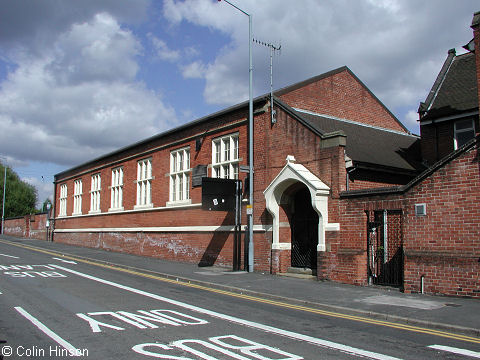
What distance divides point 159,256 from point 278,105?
11.3m

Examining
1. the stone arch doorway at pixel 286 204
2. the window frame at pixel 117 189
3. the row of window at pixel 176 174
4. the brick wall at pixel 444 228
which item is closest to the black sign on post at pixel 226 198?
the row of window at pixel 176 174

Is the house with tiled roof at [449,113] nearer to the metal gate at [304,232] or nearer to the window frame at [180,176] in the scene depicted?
the metal gate at [304,232]

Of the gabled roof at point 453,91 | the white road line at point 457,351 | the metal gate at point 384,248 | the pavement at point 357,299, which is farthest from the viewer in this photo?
the gabled roof at point 453,91

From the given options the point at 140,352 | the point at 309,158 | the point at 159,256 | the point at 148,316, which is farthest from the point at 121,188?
the point at 140,352

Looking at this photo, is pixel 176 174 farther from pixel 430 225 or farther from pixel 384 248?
pixel 430 225

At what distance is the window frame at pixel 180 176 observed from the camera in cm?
2277

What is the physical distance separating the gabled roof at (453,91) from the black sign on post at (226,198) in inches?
328

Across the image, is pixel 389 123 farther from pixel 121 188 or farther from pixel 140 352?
pixel 140 352

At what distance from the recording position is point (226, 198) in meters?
17.9

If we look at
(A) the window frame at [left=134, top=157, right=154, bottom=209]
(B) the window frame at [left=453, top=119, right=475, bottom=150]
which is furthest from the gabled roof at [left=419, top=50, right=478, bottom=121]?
(A) the window frame at [left=134, top=157, right=154, bottom=209]

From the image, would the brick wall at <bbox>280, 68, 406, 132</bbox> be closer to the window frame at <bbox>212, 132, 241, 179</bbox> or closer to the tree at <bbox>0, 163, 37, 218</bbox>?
the window frame at <bbox>212, 132, 241, 179</bbox>

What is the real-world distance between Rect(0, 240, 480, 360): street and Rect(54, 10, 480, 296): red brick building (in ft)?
13.1

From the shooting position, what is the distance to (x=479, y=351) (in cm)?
670

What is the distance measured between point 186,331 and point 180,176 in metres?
16.2
